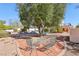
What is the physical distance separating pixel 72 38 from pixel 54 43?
21cm

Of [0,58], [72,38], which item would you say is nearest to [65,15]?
[72,38]

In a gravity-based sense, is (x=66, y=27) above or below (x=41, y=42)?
above

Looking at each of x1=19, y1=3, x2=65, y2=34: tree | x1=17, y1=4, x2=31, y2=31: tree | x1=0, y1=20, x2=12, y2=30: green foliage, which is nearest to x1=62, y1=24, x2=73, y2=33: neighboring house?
x1=19, y1=3, x2=65, y2=34: tree

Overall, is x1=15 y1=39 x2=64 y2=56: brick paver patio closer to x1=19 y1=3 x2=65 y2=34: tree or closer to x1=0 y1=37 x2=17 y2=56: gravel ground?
x1=0 y1=37 x2=17 y2=56: gravel ground

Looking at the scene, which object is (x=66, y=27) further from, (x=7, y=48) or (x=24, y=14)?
(x=7, y=48)

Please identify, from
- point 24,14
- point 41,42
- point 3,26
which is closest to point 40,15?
point 24,14

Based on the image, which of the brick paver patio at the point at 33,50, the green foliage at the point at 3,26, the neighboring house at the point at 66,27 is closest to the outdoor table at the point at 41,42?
the brick paver patio at the point at 33,50

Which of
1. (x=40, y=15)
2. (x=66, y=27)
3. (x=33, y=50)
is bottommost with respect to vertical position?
(x=33, y=50)

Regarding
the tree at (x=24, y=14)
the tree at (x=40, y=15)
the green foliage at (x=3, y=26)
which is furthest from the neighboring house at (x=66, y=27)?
the green foliage at (x=3, y=26)

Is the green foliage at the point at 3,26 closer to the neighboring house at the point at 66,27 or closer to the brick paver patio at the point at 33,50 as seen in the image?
the brick paver patio at the point at 33,50

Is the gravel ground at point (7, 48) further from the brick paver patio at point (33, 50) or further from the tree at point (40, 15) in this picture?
the tree at point (40, 15)

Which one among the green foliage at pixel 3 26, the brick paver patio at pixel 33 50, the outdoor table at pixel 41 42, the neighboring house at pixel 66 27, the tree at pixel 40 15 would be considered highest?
the tree at pixel 40 15

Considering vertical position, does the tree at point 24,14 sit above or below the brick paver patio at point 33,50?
above

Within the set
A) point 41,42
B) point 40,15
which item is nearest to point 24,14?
point 40,15
